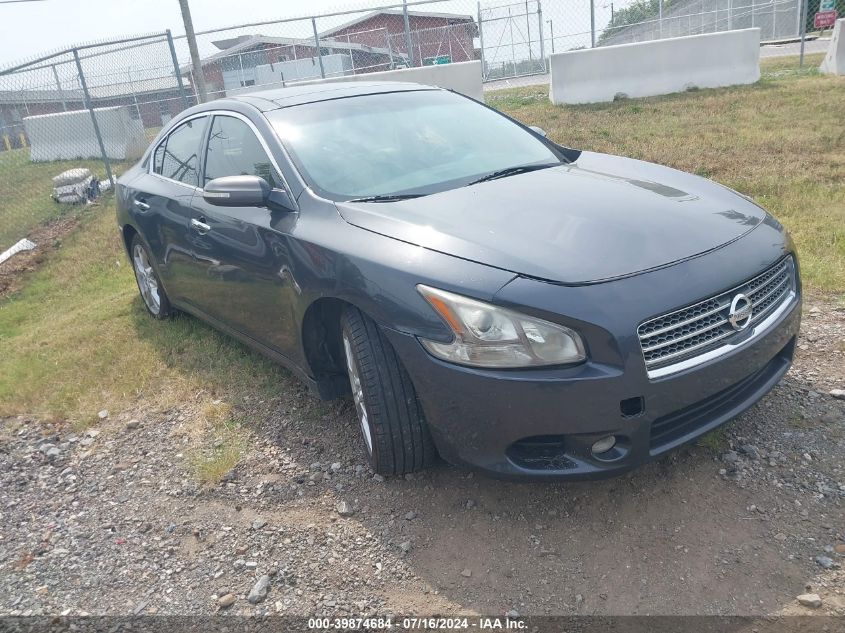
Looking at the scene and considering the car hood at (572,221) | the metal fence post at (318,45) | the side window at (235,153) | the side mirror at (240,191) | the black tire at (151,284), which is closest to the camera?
the car hood at (572,221)

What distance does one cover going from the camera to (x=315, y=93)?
3.97 meters

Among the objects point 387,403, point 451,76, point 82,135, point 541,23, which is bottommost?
point 387,403

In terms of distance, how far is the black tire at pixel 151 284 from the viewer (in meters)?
5.05

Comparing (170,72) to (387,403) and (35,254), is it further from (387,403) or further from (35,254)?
(387,403)

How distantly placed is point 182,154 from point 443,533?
308cm

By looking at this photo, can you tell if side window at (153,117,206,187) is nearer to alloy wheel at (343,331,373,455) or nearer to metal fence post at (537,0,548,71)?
alloy wheel at (343,331,373,455)

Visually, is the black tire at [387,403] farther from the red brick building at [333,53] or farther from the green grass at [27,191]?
the red brick building at [333,53]

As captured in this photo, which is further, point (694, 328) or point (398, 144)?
point (398, 144)

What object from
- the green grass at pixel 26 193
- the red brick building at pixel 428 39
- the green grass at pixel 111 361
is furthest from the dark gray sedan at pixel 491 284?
the red brick building at pixel 428 39

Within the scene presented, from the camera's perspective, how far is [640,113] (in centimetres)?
1073

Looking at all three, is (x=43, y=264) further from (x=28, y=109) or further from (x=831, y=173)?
(x=831, y=173)

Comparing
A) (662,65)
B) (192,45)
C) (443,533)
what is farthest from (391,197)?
(662,65)

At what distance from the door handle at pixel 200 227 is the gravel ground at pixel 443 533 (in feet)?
3.96

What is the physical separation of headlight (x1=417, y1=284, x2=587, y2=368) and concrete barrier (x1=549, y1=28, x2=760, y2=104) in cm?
1140
